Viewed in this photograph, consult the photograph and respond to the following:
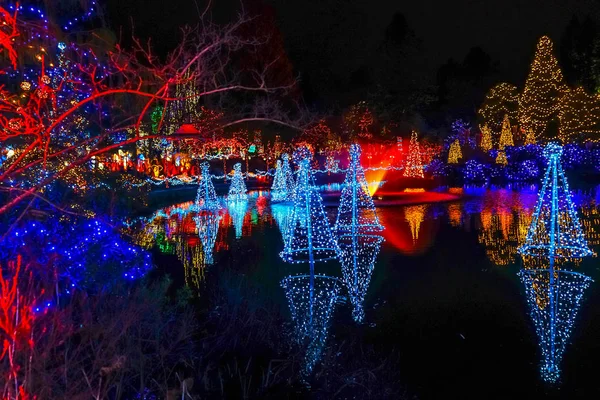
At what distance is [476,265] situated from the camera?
10.4m

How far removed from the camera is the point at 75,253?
671 centimetres

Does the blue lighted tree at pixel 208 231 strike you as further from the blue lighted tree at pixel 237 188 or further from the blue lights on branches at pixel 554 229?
the blue lights on branches at pixel 554 229

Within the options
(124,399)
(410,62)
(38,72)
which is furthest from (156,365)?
(410,62)

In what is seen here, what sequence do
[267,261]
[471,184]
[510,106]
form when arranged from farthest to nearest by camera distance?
[510,106], [471,184], [267,261]

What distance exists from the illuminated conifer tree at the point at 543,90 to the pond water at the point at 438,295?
18.3 meters

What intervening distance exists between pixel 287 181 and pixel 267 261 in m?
14.2

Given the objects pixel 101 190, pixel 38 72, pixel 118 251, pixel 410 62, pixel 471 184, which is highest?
pixel 410 62

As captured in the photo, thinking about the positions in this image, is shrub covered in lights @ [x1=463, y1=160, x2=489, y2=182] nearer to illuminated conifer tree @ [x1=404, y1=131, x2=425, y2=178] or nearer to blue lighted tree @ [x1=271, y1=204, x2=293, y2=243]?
illuminated conifer tree @ [x1=404, y1=131, x2=425, y2=178]

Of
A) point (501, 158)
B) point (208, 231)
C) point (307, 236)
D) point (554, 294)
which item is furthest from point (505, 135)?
point (554, 294)

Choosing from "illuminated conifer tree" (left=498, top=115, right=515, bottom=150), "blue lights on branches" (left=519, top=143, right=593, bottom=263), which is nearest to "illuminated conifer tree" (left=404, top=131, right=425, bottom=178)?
"illuminated conifer tree" (left=498, top=115, right=515, bottom=150)

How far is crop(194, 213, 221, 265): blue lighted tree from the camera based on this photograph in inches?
481

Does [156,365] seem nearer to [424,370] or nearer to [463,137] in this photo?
[424,370]

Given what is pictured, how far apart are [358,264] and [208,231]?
6.07 meters

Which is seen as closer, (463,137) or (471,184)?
(471,184)
